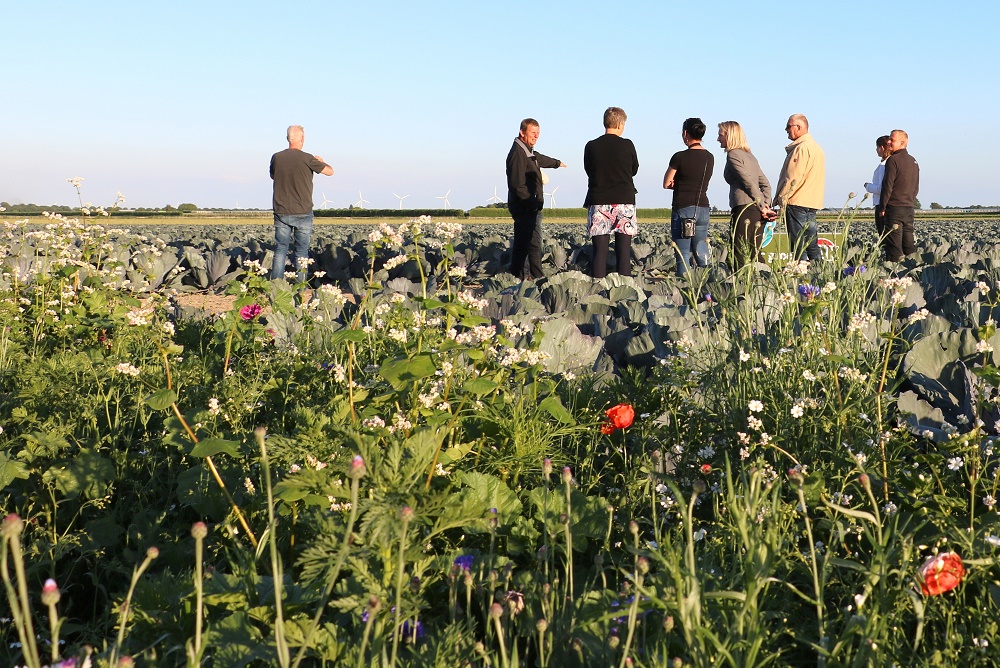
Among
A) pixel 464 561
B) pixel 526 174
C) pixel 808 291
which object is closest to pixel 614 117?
pixel 526 174

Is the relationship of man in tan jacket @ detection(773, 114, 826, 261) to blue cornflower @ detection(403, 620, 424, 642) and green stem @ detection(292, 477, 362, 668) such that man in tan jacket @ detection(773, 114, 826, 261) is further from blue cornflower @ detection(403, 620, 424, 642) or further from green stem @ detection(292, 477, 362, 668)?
green stem @ detection(292, 477, 362, 668)

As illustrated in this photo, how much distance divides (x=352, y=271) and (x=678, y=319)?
786 centimetres

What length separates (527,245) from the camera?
8680 millimetres

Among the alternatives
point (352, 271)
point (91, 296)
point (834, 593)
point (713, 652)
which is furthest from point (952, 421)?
point (352, 271)

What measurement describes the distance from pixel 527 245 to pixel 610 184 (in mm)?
1330

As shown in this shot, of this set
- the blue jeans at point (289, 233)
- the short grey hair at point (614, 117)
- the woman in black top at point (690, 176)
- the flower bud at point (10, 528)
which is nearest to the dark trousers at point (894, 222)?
the woman in black top at point (690, 176)

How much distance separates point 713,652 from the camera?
1672 mm

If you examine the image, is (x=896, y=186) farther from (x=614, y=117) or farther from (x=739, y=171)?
(x=614, y=117)

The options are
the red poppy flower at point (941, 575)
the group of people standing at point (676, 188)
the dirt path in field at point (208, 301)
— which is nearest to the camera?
the red poppy flower at point (941, 575)

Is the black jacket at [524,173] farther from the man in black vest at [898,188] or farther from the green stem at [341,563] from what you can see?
the green stem at [341,563]

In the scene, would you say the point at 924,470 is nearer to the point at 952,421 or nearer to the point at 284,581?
the point at 952,421

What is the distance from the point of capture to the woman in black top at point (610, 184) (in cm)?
752

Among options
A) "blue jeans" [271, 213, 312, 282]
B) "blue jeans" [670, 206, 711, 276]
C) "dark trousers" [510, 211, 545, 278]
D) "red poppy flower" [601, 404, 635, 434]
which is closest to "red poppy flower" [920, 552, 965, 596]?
"red poppy flower" [601, 404, 635, 434]

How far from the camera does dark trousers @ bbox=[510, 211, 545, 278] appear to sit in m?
8.45
